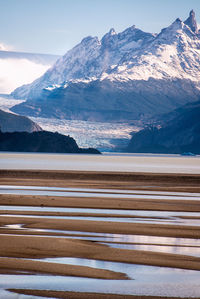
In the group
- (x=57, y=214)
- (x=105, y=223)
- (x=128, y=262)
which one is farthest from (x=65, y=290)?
(x=57, y=214)

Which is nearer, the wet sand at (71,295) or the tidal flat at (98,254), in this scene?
the wet sand at (71,295)

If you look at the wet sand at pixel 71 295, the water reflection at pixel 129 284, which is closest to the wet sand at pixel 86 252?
the water reflection at pixel 129 284

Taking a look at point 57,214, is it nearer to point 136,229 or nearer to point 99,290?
point 136,229

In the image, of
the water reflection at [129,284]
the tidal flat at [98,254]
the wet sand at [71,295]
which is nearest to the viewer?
the wet sand at [71,295]

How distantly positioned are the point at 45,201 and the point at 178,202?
28.0 ft

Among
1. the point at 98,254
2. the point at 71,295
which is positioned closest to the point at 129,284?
the point at 71,295

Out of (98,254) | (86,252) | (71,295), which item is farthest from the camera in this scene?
(86,252)

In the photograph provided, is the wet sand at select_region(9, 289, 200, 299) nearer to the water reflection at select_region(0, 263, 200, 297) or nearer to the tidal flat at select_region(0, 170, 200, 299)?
the tidal flat at select_region(0, 170, 200, 299)

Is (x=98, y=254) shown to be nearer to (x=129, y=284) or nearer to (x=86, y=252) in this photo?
(x=86, y=252)

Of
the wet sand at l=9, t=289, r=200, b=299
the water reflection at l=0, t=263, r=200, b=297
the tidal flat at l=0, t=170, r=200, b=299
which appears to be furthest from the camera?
the tidal flat at l=0, t=170, r=200, b=299

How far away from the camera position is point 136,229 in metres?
22.4

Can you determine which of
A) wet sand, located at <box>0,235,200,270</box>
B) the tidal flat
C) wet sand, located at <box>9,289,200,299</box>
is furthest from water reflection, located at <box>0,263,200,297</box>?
wet sand, located at <box>0,235,200,270</box>

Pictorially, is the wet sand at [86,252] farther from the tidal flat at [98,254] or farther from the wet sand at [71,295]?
the wet sand at [71,295]

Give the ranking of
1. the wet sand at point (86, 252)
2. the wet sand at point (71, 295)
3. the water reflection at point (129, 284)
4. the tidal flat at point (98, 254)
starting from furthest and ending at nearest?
1. the wet sand at point (86, 252)
2. the tidal flat at point (98, 254)
3. the water reflection at point (129, 284)
4. the wet sand at point (71, 295)
